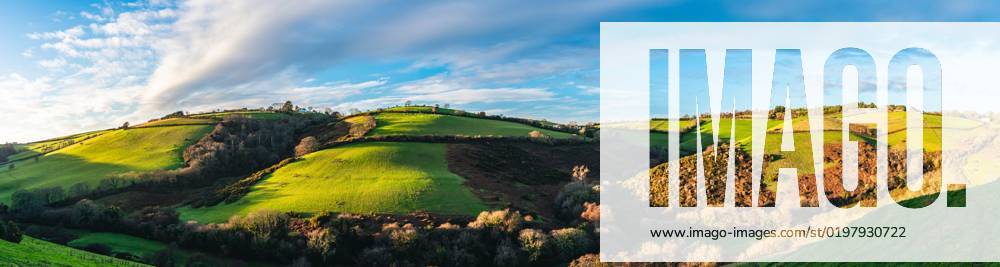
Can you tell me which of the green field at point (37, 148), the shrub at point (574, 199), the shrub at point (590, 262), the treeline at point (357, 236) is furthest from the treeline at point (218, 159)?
the shrub at point (590, 262)

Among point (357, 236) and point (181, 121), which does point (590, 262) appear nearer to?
point (357, 236)

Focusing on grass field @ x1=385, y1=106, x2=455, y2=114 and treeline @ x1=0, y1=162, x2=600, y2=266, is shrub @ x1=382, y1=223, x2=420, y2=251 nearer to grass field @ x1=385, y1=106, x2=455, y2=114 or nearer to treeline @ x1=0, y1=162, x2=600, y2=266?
Result: treeline @ x1=0, y1=162, x2=600, y2=266

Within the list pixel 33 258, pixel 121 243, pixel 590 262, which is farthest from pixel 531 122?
pixel 33 258

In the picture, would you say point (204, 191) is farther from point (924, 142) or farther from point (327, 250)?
point (924, 142)

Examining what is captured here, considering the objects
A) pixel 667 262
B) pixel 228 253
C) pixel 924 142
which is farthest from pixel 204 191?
pixel 924 142

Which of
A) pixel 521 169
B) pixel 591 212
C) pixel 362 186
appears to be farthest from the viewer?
pixel 521 169

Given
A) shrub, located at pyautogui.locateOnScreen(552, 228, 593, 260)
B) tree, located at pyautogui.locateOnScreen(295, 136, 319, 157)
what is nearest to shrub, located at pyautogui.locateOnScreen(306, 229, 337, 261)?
shrub, located at pyautogui.locateOnScreen(552, 228, 593, 260)
